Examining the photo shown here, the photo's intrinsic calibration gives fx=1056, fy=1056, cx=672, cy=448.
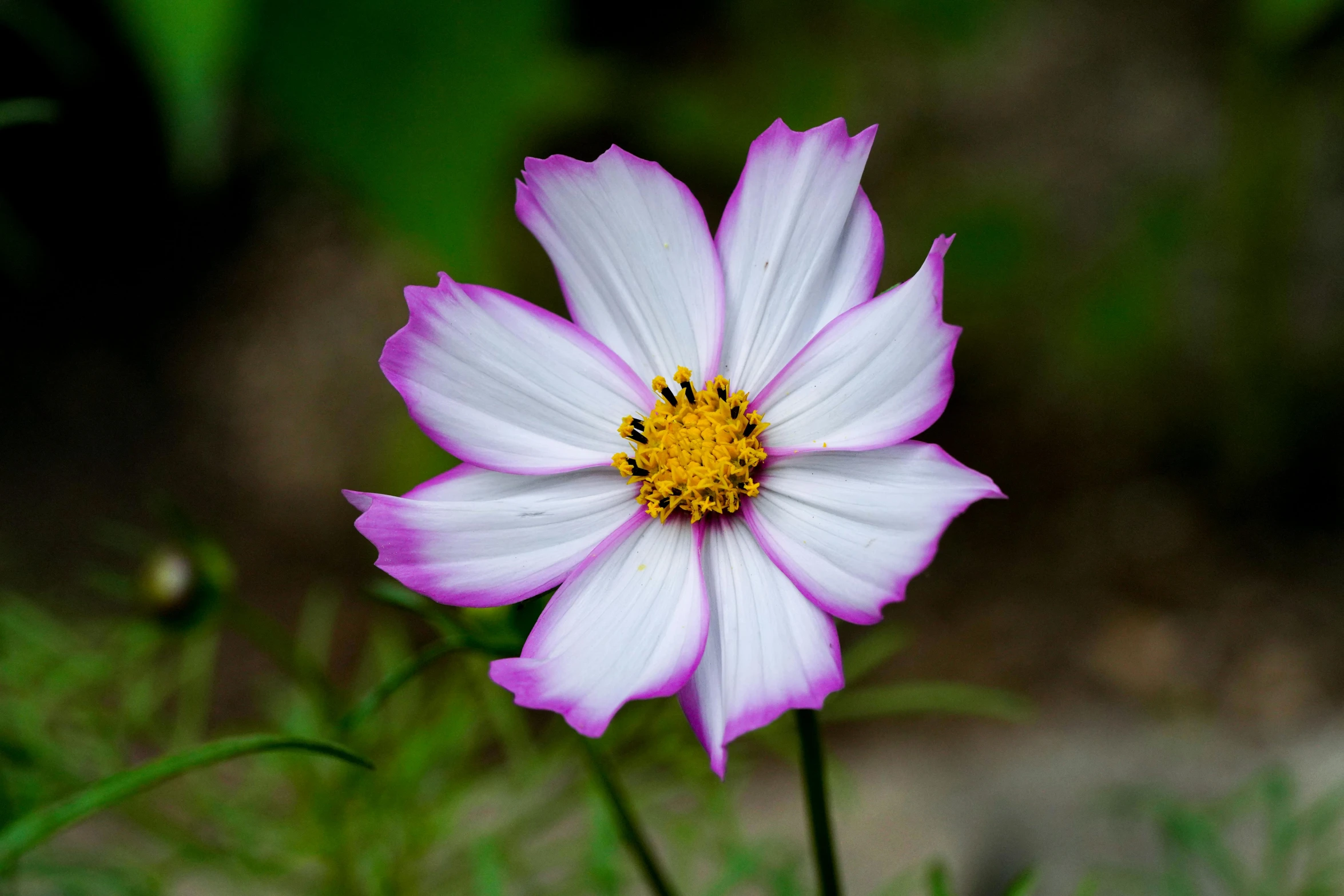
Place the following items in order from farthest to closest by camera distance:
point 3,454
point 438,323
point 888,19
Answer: point 3,454 < point 888,19 < point 438,323

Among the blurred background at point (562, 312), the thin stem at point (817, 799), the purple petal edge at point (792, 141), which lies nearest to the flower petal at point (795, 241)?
the purple petal edge at point (792, 141)

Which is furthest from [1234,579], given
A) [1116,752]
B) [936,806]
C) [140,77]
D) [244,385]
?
[140,77]

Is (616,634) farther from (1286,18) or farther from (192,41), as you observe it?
(1286,18)

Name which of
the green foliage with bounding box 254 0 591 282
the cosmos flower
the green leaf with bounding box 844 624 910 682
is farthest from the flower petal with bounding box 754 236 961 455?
the green foliage with bounding box 254 0 591 282

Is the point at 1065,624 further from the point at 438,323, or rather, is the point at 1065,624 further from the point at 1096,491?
the point at 438,323

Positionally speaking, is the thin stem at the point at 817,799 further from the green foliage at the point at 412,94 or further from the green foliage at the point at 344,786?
the green foliage at the point at 412,94

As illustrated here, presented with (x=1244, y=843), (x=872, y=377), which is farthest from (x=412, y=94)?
(x=1244, y=843)

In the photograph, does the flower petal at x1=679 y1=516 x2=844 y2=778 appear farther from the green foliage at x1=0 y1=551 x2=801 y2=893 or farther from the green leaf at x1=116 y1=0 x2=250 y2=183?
the green leaf at x1=116 y1=0 x2=250 y2=183
